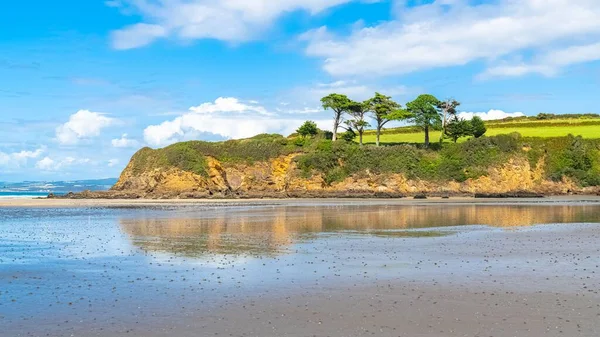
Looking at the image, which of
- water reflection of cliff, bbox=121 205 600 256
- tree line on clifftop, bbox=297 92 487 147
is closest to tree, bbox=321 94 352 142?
tree line on clifftop, bbox=297 92 487 147

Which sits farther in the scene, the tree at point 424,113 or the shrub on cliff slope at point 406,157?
the tree at point 424,113

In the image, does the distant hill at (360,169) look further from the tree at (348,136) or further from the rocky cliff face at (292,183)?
the tree at (348,136)

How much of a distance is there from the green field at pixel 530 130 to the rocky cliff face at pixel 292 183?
1196cm

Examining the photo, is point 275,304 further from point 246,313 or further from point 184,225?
point 184,225

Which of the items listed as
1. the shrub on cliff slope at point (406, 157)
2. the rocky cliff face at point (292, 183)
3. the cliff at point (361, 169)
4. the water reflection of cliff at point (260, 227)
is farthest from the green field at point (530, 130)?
the water reflection of cliff at point (260, 227)

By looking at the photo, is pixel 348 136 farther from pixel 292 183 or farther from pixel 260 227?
pixel 260 227

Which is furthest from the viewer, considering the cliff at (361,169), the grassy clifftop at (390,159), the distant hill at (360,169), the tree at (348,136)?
the tree at (348,136)

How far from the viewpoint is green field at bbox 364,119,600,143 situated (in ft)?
296

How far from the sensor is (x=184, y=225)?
34906 millimetres

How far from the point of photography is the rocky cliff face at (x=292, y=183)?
258 ft

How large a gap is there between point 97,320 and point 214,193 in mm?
70276

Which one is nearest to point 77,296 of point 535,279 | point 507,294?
point 507,294

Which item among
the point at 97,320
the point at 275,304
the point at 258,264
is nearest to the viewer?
the point at 97,320

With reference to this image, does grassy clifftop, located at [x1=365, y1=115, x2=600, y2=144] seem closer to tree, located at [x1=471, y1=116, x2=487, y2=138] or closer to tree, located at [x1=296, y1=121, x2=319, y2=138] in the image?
tree, located at [x1=471, y1=116, x2=487, y2=138]
